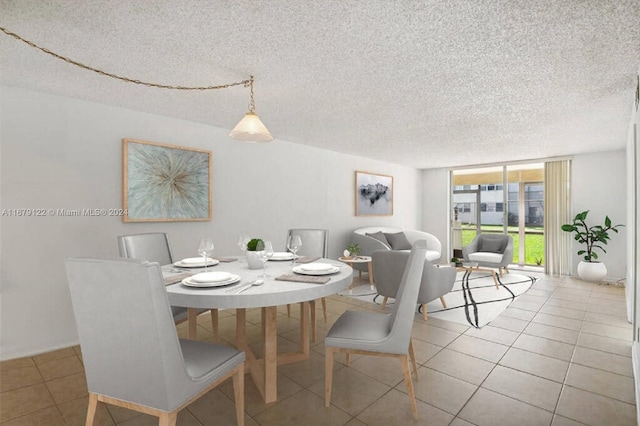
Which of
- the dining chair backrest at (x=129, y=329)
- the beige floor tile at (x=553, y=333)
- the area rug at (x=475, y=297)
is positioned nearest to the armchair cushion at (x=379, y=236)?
the area rug at (x=475, y=297)

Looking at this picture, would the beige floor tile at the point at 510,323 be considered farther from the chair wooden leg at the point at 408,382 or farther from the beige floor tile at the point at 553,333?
the chair wooden leg at the point at 408,382

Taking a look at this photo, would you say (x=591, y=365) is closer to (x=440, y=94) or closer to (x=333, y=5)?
(x=440, y=94)

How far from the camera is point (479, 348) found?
2.78 meters

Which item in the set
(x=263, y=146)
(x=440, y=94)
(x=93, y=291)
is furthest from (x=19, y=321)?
(x=440, y=94)

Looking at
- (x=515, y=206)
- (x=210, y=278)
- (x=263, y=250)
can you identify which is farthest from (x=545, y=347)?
(x=515, y=206)

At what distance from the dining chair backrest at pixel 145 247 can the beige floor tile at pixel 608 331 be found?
4.14 meters

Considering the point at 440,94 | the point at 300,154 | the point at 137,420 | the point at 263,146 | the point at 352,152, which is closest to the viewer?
the point at 137,420

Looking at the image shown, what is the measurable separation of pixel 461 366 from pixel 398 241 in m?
3.59

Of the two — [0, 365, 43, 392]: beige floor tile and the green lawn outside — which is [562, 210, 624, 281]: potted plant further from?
[0, 365, 43, 392]: beige floor tile

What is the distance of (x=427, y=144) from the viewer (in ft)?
16.6

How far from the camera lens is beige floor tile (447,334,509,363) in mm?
2638

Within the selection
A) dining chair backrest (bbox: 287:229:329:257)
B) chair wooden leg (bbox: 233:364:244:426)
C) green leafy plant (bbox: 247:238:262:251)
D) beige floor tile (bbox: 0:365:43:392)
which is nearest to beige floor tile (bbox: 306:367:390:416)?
chair wooden leg (bbox: 233:364:244:426)

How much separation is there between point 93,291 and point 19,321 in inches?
88.0

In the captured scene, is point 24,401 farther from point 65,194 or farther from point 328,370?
point 328,370
